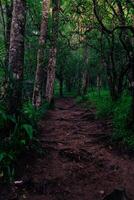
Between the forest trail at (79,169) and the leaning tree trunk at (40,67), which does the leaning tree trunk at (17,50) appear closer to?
the forest trail at (79,169)

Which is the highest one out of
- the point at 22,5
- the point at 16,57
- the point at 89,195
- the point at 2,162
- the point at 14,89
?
the point at 22,5

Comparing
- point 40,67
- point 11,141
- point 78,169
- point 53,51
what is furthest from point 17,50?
point 53,51

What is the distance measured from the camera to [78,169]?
8.24m

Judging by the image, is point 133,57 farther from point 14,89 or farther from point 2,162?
point 2,162

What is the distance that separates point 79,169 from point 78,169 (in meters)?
0.03

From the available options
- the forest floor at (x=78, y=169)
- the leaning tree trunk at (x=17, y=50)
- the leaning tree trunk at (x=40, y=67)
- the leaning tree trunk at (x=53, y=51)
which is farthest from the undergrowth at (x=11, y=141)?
the leaning tree trunk at (x=53, y=51)

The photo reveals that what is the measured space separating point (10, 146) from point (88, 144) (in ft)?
10.5

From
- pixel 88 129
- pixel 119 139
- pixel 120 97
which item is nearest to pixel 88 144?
pixel 119 139

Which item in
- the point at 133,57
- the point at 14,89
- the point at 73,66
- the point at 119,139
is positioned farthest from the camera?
the point at 73,66

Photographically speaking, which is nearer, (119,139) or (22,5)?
(22,5)

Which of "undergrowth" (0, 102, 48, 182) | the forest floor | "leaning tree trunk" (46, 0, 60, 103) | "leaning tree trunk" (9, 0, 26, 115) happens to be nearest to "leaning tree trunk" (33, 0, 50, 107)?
"leaning tree trunk" (46, 0, 60, 103)

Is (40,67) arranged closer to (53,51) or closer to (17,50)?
(53,51)

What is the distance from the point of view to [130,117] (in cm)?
1087

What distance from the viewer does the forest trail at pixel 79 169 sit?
705 cm
